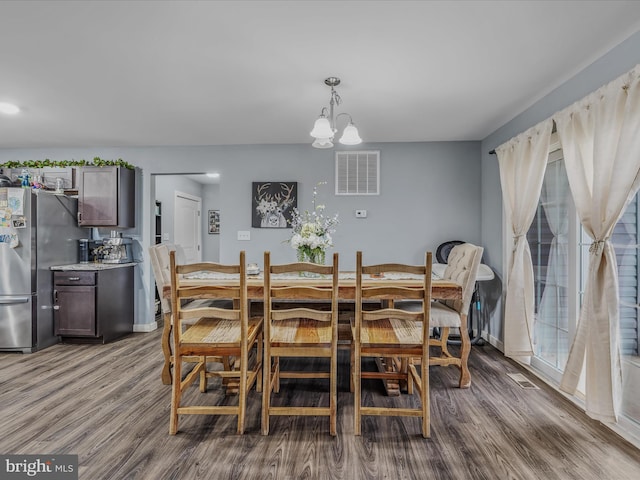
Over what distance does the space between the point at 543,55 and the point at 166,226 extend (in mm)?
5449

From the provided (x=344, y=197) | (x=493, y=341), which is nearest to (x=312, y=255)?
(x=344, y=197)

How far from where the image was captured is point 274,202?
421 centimetres

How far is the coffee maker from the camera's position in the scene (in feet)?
13.5

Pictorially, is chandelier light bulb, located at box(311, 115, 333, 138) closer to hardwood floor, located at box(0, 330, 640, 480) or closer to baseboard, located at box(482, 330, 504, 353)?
hardwood floor, located at box(0, 330, 640, 480)

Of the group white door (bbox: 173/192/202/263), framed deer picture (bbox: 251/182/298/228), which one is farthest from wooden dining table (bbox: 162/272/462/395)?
white door (bbox: 173/192/202/263)

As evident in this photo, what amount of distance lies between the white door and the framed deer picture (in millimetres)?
2349

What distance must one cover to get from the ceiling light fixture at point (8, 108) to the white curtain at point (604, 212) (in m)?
4.38

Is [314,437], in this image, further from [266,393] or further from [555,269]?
[555,269]

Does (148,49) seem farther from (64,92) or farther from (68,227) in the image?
(68,227)

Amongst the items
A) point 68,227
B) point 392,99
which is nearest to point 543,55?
point 392,99

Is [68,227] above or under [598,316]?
above

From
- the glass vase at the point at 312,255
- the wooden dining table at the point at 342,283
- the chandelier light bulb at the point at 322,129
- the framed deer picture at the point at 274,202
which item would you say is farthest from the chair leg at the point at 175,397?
the framed deer picture at the point at 274,202

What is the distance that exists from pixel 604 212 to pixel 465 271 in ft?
3.05

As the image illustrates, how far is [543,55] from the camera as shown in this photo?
7.14ft
